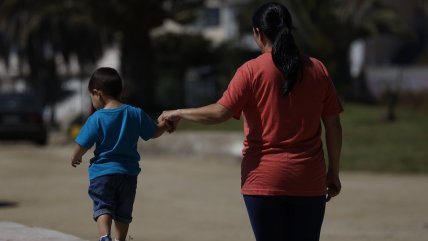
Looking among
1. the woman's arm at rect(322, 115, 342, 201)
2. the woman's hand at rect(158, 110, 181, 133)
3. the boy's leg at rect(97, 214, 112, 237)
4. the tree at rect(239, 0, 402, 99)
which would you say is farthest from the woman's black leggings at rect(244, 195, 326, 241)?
the tree at rect(239, 0, 402, 99)

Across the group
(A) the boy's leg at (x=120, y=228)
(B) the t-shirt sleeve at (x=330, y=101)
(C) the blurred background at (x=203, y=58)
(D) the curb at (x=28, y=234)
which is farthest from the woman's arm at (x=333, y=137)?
(D) the curb at (x=28, y=234)

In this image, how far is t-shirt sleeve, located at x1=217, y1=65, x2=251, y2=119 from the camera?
4.91m

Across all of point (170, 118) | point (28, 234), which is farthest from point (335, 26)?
point (170, 118)

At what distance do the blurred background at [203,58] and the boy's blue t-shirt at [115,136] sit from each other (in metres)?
0.88

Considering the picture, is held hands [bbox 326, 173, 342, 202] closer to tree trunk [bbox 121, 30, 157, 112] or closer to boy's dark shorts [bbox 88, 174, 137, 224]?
boy's dark shorts [bbox 88, 174, 137, 224]

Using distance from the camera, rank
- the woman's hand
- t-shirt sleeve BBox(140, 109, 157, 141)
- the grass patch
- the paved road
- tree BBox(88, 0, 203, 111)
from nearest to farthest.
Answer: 1. the woman's hand
2. t-shirt sleeve BBox(140, 109, 157, 141)
3. the paved road
4. the grass patch
5. tree BBox(88, 0, 203, 111)

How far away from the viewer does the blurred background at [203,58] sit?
25.1 metres

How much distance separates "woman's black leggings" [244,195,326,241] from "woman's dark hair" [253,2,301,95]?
1.85 ft

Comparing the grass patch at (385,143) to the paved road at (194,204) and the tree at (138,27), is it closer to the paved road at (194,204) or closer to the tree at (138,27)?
the paved road at (194,204)

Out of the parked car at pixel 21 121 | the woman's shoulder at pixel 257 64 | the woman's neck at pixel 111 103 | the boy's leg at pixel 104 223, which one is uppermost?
the woman's shoulder at pixel 257 64

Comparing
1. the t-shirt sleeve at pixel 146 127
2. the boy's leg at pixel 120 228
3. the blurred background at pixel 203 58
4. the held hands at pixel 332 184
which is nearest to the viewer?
the held hands at pixel 332 184

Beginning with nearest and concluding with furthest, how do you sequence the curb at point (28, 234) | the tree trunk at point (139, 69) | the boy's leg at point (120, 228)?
the boy's leg at point (120, 228)
the curb at point (28, 234)
the tree trunk at point (139, 69)

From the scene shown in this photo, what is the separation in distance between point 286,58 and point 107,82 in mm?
1775

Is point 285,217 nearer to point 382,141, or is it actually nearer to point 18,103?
point 382,141
